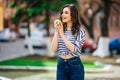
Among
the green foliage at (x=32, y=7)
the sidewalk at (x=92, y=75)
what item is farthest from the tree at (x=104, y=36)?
the sidewalk at (x=92, y=75)

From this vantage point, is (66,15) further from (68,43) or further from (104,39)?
(104,39)

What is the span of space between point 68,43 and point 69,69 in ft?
1.27

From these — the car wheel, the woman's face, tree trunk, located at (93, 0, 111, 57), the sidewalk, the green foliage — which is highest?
the green foliage

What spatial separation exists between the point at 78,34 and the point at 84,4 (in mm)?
29211

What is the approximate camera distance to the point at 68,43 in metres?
5.77

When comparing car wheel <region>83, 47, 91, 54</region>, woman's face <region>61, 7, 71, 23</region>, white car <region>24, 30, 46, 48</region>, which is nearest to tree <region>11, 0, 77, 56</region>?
car wheel <region>83, 47, 91, 54</region>

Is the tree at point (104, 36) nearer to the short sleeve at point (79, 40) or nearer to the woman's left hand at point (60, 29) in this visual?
the short sleeve at point (79, 40)

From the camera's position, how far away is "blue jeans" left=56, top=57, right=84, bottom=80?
5.88 meters

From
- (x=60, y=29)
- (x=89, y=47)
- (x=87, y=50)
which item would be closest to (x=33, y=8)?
(x=87, y=50)

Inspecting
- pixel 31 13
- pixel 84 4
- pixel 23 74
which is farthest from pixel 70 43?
pixel 84 4

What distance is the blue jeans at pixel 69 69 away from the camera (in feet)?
19.3

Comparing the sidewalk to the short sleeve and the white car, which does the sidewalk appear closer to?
the short sleeve

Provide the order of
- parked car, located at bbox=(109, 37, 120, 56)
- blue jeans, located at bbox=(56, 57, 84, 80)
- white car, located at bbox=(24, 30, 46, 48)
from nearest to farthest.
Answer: blue jeans, located at bbox=(56, 57, 84, 80) → parked car, located at bbox=(109, 37, 120, 56) → white car, located at bbox=(24, 30, 46, 48)

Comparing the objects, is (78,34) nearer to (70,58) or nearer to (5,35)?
(70,58)
